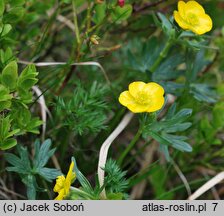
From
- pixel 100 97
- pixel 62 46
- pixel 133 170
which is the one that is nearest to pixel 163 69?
pixel 100 97

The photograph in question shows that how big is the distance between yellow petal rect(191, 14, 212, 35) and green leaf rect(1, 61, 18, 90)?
0.50 meters

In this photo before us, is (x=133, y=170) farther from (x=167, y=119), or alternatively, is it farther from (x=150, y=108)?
(x=150, y=108)

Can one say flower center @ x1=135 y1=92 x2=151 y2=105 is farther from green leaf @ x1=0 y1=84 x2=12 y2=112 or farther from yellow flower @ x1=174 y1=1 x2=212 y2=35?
green leaf @ x1=0 y1=84 x2=12 y2=112

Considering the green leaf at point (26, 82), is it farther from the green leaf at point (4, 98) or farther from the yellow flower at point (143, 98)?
the yellow flower at point (143, 98)

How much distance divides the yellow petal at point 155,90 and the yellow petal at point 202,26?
0.19 m

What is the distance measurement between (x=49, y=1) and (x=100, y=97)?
44cm

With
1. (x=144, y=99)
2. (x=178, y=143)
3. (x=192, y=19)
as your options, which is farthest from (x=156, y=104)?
(x=192, y=19)

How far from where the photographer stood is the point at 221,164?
1684 mm

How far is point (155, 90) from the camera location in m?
1.25

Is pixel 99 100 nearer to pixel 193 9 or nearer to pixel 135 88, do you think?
pixel 135 88

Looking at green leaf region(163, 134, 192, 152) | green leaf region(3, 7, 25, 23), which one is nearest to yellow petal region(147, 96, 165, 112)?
green leaf region(163, 134, 192, 152)

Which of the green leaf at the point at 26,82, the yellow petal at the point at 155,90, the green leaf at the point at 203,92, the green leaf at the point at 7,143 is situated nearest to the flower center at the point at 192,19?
Result: the yellow petal at the point at 155,90

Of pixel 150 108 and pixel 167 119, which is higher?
pixel 150 108

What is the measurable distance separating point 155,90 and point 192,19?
0.23 meters
